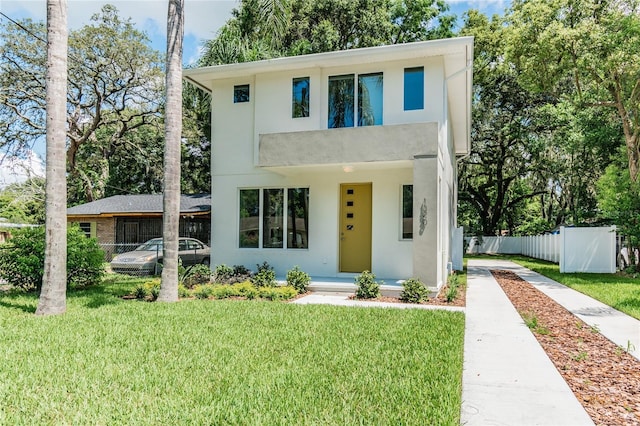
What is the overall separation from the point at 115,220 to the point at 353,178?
15680mm

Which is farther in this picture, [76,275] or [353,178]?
[353,178]

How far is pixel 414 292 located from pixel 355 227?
3390mm

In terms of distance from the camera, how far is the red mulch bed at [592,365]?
155 inches

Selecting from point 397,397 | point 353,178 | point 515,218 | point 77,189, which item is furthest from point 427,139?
point 515,218

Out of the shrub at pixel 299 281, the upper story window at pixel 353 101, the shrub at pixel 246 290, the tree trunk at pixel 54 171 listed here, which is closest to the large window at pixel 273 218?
the shrub at pixel 299 281

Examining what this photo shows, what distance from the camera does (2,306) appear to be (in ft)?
28.8

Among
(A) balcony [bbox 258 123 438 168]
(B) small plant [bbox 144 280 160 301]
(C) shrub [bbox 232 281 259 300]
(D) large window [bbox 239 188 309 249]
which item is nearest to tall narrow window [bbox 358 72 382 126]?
(A) balcony [bbox 258 123 438 168]

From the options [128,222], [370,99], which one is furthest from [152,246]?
[370,99]

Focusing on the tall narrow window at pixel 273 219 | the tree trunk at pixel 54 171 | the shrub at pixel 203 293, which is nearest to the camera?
the tree trunk at pixel 54 171

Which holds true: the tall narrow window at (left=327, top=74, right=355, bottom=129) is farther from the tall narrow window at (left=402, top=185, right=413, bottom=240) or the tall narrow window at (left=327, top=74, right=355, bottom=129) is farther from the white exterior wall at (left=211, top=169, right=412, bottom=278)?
the tall narrow window at (left=402, top=185, right=413, bottom=240)

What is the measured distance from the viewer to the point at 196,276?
1156 cm

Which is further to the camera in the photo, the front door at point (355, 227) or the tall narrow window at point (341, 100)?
the front door at point (355, 227)

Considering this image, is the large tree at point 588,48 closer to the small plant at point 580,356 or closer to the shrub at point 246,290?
the small plant at point 580,356

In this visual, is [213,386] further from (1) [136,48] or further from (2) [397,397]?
(1) [136,48]
